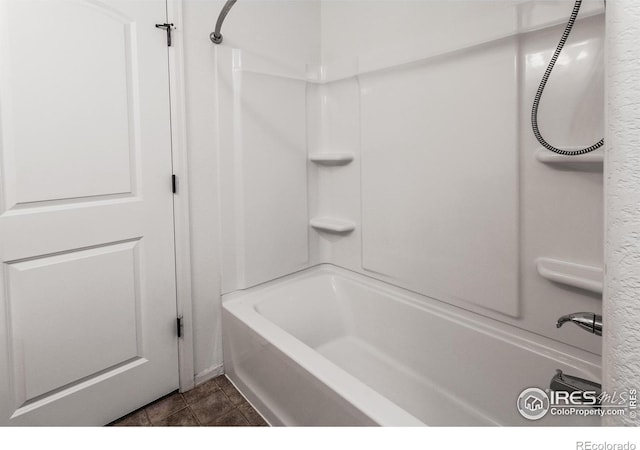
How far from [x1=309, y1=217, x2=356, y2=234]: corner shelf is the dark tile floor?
992 mm

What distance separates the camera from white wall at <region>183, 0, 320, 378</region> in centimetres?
164

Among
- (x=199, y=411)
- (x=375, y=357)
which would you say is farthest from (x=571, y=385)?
(x=199, y=411)

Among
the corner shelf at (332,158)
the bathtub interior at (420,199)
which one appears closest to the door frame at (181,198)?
the bathtub interior at (420,199)

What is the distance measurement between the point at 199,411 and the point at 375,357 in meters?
0.88

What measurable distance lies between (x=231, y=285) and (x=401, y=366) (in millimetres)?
956

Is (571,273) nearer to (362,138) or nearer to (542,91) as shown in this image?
(542,91)

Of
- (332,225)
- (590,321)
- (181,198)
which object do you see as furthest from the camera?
(332,225)

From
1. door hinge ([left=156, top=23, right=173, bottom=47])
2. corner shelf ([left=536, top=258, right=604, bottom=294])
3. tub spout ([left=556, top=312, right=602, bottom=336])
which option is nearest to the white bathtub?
corner shelf ([left=536, top=258, right=604, bottom=294])

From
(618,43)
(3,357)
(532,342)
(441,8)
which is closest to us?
(618,43)

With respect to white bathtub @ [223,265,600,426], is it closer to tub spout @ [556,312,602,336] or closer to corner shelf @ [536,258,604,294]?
corner shelf @ [536,258,604,294]

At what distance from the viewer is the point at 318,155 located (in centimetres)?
211

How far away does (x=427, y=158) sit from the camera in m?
1.65
